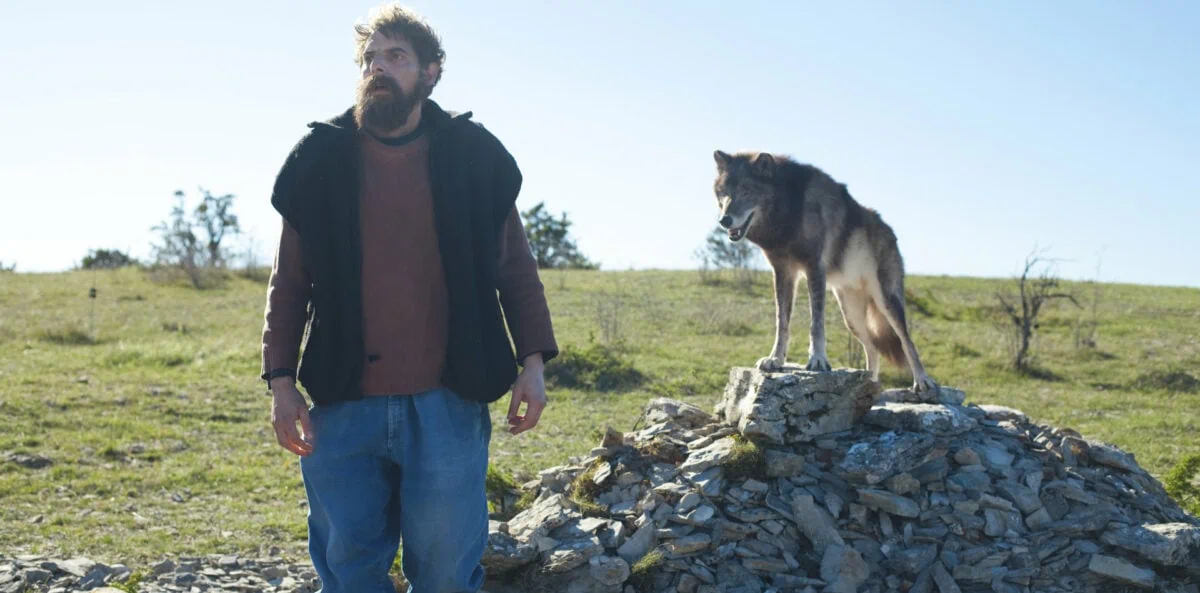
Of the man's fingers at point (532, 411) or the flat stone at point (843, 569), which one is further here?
the flat stone at point (843, 569)

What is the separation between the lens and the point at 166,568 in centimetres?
600

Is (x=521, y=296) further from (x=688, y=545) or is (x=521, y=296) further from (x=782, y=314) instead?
(x=782, y=314)

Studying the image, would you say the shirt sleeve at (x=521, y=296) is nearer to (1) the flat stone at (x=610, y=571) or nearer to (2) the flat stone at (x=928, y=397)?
(1) the flat stone at (x=610, y=571)

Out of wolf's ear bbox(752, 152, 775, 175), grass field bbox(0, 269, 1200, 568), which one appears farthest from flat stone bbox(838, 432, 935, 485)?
grass field bbox(0, 269, 1200, 568)

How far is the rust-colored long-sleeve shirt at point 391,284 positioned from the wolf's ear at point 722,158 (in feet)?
10.9

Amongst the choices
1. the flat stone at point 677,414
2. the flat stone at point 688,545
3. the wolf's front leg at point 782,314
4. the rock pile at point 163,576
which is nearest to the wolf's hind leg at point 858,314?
the wolf's front leg at point 782,314

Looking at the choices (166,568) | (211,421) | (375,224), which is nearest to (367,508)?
(375,224)

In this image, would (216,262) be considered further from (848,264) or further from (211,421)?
(848,264)

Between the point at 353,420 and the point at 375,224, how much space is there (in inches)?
25.3

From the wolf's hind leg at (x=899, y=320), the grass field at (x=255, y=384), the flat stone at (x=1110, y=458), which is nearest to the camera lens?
the flat stone at (x=1110, y=458)

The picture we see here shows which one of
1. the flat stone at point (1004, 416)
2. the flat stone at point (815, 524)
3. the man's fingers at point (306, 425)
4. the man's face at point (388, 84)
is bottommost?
the flat stone at point (815, 524)

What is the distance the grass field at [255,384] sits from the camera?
7.70 meters

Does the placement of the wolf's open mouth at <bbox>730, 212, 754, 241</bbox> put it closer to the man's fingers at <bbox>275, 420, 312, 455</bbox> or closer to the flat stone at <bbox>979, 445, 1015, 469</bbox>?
the flat stone at <bbox>979, 445, 1015, 469</bbox>

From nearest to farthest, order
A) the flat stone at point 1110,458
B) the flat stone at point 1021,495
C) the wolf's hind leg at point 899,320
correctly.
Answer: the flat stone at point 1021,495 < the flat stone at point 1110,458 < the wolf's hind leg at point 899,320
